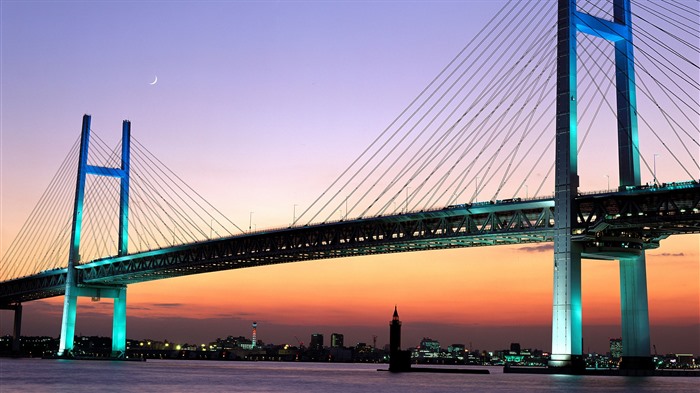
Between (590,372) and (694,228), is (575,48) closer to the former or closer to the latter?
(694,228)

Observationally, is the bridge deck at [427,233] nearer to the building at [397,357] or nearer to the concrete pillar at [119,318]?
the concrete pillar at [119,318]

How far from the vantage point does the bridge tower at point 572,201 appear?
56.5 m

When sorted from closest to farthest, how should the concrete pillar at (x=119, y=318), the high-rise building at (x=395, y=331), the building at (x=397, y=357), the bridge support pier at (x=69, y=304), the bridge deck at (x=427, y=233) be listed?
1. the bridge deck at (x=427, y=233)
2. the high-rise building at (x=395, y=331)
3. the building at (x=397, y=357)
4. the bridge support pier at (x=69, y=304)
5. the concrete pillar at (x=119, y=318)

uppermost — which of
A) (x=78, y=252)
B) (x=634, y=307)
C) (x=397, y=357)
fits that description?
(x=78, y=252)

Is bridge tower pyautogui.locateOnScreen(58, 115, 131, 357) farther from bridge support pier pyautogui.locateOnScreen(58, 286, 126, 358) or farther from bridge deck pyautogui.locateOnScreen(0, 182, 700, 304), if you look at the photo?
bridge deck pyautogui.locateOnScreen(0, 182, 700, 304)

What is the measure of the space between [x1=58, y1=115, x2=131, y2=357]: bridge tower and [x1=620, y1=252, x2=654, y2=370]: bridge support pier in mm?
53022

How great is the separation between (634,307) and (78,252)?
60575 mm

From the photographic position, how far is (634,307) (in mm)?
60875

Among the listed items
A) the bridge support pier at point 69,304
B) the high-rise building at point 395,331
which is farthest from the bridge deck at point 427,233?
the high-rise building at point 395,331

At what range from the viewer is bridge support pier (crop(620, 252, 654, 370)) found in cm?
6091

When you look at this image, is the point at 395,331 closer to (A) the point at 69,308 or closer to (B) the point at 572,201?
(B) the point at 572,201

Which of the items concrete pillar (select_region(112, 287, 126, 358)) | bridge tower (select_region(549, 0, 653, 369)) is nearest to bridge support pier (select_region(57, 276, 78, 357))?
concrete pillar (select_region(112, 287, 126, 358))

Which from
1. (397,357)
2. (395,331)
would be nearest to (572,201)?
(395,331)

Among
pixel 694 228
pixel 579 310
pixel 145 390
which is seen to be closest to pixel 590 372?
pixel 579 310
